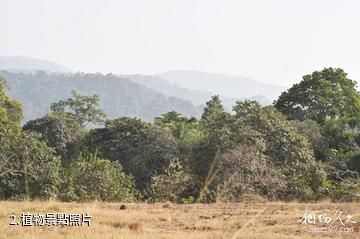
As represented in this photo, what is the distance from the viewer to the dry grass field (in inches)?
316

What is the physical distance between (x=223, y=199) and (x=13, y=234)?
8.84 meters

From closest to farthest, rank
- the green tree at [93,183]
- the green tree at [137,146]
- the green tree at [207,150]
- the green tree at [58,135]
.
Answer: the green tree at [93,183], the green tree at [207,150], the green tree at [137,146], the green tree at [58,135]

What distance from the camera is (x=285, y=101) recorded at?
37.0m

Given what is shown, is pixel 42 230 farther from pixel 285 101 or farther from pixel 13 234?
pixel 285 101

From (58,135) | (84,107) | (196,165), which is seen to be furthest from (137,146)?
(84,107)

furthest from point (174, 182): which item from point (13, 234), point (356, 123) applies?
point (356, 123)

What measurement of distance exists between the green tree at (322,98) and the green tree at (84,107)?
33.0 meters

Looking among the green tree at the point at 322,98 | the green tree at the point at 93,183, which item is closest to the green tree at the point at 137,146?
the green tree at the point at 93,183

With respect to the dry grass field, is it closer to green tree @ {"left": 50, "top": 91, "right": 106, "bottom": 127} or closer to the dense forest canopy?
the dense forest canopy

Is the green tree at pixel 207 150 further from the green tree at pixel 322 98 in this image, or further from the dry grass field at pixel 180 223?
the green tree at pixel 322 98

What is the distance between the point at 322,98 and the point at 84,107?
128 ft

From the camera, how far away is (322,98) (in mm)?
34969

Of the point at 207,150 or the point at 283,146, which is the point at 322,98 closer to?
the point at 283,146

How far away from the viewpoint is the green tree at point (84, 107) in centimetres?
6581
